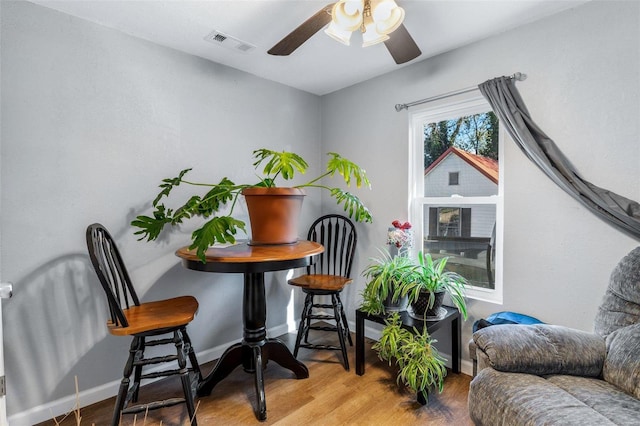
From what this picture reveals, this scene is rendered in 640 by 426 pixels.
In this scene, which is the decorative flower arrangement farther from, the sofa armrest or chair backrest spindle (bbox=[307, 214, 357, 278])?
the sofa armrest

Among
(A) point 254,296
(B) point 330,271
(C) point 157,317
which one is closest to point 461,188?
(B) point 330,271

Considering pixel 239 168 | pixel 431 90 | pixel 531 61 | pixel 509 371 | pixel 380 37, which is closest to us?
pixel 509 371

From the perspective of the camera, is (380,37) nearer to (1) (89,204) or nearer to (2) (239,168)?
(2) (239,168)

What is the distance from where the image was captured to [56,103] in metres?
1.80

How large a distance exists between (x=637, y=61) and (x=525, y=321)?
146cm

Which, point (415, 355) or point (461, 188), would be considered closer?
point (415, 355)

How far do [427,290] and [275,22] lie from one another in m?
1.85

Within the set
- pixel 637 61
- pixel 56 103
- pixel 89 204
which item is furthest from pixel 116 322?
pixel 637 61

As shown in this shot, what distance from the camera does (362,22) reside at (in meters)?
1.51

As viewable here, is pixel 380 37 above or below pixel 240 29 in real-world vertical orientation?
below

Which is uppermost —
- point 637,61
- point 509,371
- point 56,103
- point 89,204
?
point 637,61

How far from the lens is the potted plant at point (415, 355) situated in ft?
5.91

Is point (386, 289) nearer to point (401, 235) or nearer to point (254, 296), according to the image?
point (401, 235)

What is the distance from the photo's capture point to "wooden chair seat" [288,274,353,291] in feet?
7.68
